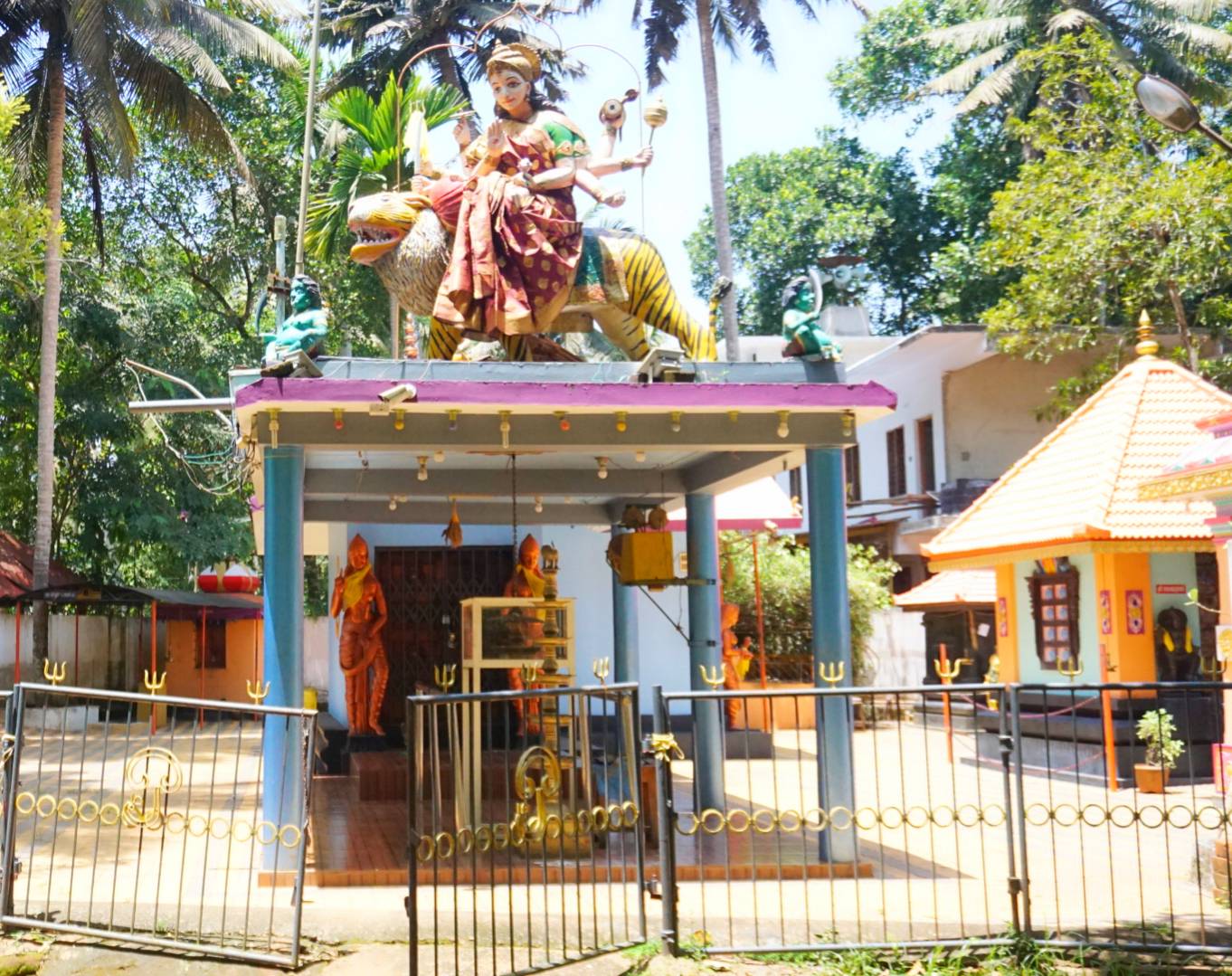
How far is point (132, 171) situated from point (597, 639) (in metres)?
11.3

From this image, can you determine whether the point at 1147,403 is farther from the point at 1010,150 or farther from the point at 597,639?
the point at 1010,150

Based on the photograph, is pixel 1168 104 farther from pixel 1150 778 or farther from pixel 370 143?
pixel 370 143

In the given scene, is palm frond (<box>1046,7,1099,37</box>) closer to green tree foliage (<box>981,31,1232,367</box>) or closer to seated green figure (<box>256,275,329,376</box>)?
green tree foliage (<box>981,31,1232,367</box>)

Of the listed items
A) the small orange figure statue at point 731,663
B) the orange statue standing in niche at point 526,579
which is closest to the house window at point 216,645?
the small orange figure statue at point 731,663

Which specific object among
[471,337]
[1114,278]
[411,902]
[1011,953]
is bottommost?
[1011,953]

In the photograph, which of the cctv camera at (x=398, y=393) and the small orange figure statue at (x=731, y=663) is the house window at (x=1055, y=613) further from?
the cctv camera at (x=398, y=393)

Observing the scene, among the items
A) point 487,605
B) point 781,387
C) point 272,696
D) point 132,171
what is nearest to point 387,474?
point 487,605

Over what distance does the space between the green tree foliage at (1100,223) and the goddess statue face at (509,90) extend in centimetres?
1308

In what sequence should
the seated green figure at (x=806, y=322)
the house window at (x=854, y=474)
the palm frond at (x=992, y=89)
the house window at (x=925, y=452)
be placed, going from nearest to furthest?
the seated green figure at (x=806, y=322), the house window at (x=925, y=452), the palm frond at (x=992, y=89), the house window at (x=854, y=474)

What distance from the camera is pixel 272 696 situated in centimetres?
853

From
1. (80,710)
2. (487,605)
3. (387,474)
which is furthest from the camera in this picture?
(80,710)

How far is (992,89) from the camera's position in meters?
30.8

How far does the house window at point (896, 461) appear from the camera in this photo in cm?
3020

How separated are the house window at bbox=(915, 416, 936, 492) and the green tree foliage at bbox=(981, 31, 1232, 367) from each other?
5.41m
